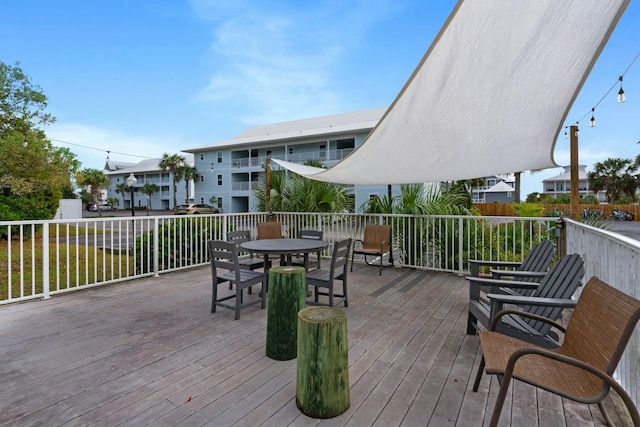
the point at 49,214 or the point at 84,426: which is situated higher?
the point at 49,214

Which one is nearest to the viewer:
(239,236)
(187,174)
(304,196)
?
(239,236)

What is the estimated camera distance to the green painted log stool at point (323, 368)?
6.14 ft

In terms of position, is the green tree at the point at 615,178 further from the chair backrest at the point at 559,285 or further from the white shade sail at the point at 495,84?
the chair backrest at the point at 559,285

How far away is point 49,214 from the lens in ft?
40.3

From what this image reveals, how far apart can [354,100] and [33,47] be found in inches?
752

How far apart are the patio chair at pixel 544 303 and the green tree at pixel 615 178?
110 feet

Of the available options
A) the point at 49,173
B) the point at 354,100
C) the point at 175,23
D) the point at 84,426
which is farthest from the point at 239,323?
the point at 354,100

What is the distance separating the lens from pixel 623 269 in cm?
210

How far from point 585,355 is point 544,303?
1.61 feet

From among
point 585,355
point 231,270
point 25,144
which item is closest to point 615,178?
point 585,355

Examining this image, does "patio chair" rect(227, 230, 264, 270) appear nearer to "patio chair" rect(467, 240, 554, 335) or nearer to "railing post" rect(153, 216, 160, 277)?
"railing post" rect(153, 216, 160, 277)

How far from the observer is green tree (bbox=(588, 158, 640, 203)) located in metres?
26.8

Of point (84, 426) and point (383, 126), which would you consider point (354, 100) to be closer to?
point (383, 126)

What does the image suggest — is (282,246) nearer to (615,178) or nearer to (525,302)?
(525,302)
